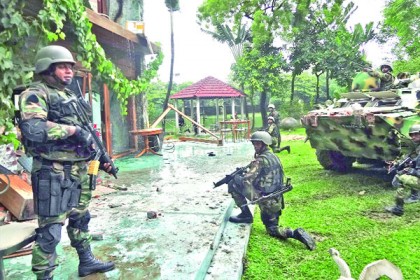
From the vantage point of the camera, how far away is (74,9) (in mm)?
4781

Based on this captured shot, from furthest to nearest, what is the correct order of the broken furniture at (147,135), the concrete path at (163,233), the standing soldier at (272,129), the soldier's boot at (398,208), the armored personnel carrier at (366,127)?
the standing soldier at (272,129) → the broken furniture at (147,135) → the armored personnel carrier at (366,127) → the soldier's boot at (398,208) → the concrete path at (163,233)

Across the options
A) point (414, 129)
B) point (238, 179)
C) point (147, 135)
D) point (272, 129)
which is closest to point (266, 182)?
point (238, 179)

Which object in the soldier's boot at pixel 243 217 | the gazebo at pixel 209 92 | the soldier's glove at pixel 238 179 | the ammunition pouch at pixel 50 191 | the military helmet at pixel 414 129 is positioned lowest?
the soldier's boot at pixel 243 217

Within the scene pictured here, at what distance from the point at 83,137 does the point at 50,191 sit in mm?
390

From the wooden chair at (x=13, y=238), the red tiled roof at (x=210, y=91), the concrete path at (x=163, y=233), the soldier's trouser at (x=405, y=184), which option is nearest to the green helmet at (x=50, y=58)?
the wooden chair at (x=13, y=238)

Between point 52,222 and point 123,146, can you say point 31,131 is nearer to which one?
point 52,222

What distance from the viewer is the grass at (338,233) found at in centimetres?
331

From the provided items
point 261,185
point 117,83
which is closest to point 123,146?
point 117,83

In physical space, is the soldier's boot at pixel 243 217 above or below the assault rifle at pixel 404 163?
below

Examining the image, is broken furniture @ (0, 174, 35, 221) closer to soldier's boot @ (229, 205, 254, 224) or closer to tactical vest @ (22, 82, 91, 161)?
tactical vest @ (22, 82, 91, 161)

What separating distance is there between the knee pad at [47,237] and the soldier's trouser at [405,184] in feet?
13.5

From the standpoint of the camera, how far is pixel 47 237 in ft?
7.55

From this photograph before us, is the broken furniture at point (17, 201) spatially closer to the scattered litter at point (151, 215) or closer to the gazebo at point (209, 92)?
the scattered litter at point (151, 215)

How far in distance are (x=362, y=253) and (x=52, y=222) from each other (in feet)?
9.19
